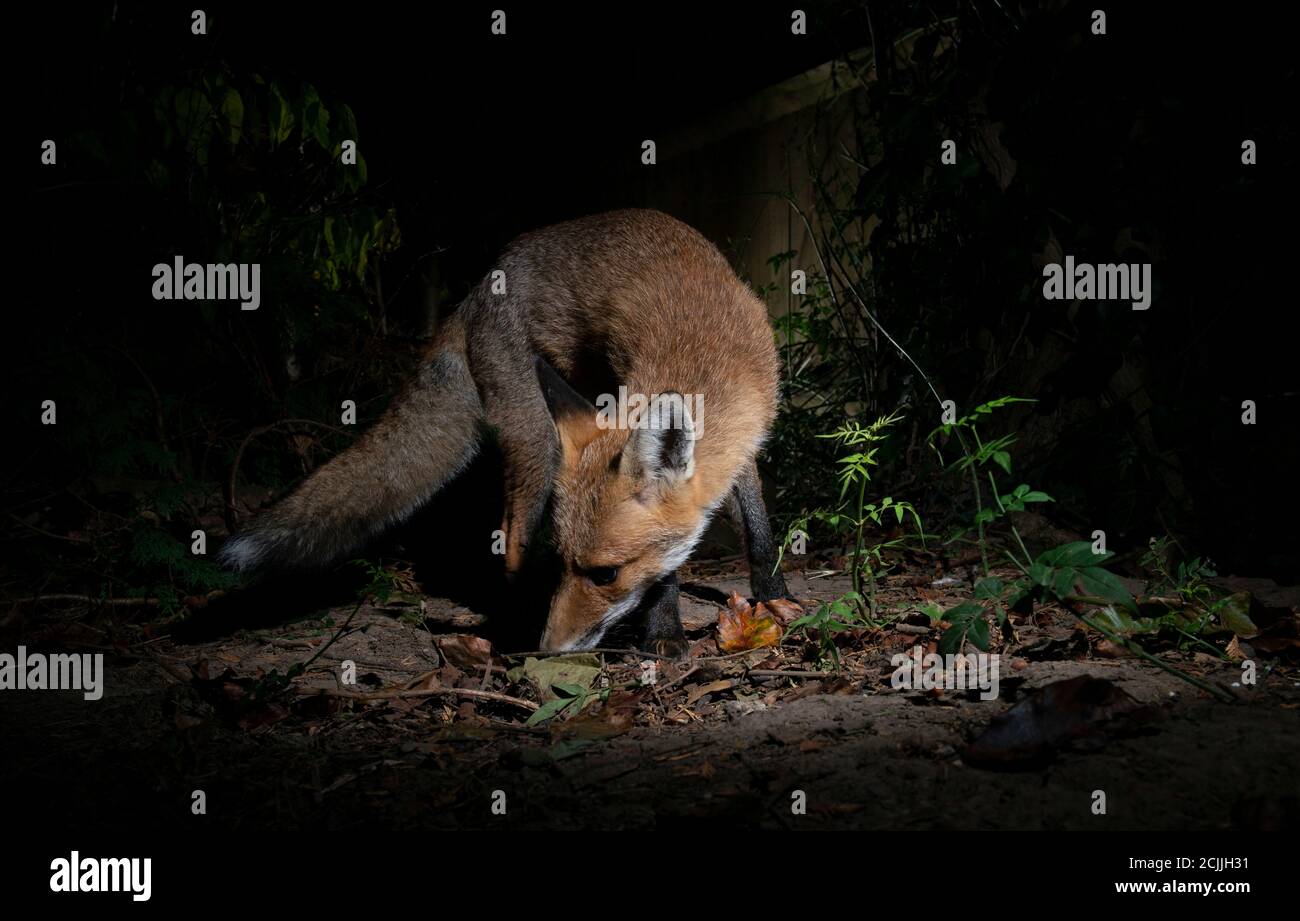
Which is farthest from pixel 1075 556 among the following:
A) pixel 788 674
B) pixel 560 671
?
pixel 560 671

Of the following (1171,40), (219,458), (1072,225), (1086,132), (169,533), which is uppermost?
(1171,40)

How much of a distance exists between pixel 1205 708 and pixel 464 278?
762 cm

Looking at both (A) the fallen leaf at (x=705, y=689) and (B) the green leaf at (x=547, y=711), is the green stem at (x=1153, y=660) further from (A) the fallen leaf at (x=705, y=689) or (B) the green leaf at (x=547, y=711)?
(B) the green leaf at (x=547, y=711)

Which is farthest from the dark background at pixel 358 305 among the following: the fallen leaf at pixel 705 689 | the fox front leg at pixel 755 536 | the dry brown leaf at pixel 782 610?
the fallen leaf at pixel 705 689

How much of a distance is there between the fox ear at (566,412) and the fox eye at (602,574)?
55 centimetres

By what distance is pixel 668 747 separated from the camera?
2092mm

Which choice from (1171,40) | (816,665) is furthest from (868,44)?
(816,665)

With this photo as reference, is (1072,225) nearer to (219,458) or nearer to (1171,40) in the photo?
(1171,40)

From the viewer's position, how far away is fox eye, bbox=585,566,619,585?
3.02 meters

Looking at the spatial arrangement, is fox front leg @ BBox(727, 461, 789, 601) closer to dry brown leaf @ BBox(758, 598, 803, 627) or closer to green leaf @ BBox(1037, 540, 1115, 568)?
dry brown leaf @ BBox(758, 598, 803, 627)

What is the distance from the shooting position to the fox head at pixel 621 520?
2.96 metres

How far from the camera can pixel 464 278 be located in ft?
27.8

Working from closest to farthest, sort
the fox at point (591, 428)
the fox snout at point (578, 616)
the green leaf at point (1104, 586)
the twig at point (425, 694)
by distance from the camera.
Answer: the green leaf at point (1104, 586) < the twig at point (425, 694) < the fox snout at point (578, 616) < the fox at point (591, 428)

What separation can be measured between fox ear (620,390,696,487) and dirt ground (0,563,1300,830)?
0.67 meters
